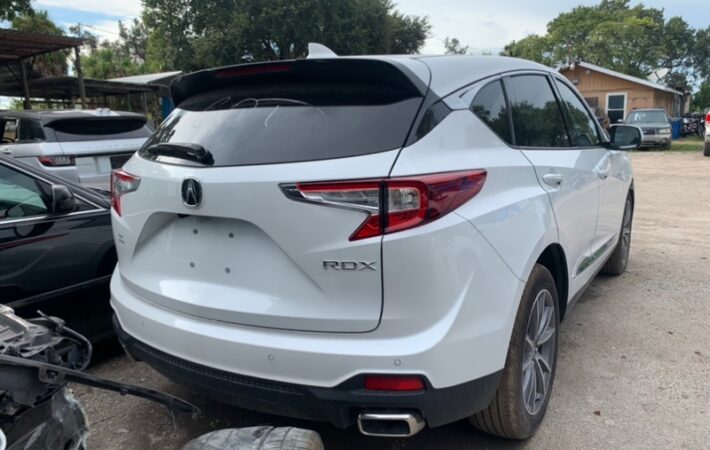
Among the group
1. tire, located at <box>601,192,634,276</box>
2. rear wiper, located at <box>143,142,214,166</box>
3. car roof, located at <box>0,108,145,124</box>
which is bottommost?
tire, located at <box>601,192,634,276</box>

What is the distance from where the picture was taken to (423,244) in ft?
6.32

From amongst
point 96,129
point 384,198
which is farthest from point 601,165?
point 96,129

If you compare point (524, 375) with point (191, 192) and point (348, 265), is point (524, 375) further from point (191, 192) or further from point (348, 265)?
point (191, 192)

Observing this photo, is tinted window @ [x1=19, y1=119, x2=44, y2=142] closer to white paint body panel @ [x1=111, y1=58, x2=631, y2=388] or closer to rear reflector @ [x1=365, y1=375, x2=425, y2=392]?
white paint body panel @ [x1=111, y1=58, x2=631, y2=388]

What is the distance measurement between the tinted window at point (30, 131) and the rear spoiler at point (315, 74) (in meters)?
5.37

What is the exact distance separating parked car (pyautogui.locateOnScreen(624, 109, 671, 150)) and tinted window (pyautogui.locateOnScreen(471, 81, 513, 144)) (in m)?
22.6

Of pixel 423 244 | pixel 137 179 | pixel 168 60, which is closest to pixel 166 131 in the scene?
pixel 137 179

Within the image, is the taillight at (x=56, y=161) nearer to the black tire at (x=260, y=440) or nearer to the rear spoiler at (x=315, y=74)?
the rear spoiler at (x=315, y=74)

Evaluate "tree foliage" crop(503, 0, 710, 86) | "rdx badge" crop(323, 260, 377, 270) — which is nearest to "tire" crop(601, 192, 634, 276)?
"rdx badge" crop(323, 260, 377, 270)

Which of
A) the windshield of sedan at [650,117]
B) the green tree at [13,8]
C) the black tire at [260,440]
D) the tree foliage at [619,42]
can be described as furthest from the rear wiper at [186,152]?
the tree foliage at [619,42]

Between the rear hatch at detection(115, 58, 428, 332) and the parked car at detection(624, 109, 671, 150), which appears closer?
the rear hatch at detection(115, 58, 428, 332)

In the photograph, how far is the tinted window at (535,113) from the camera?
284 centimetres

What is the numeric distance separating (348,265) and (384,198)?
0.85 feet

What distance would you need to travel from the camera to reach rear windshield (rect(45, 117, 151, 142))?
7.14 meters
